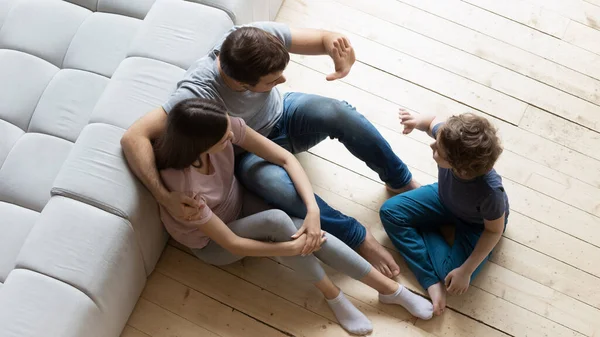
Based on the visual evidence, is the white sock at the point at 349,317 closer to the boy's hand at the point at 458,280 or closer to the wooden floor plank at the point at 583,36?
the boy's hand at the point at 458,280

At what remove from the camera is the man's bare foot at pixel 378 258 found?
206 centimetres

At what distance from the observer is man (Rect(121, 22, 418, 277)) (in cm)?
166

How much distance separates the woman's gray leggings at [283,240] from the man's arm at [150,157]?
8.7 inches

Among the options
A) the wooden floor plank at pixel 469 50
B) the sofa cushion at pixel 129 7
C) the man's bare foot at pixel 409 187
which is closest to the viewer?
the sofa cushion at pixel 129 7

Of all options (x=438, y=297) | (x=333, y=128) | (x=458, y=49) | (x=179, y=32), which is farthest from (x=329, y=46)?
(x=438, y=297)

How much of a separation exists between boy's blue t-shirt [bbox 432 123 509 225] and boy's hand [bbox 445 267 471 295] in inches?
6.7

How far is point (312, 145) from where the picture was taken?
6.86 ft

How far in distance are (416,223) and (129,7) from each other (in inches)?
47.5

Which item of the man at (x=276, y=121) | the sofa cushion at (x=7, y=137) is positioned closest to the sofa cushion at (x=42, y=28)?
the sofa cushion at (x=7, y=137)

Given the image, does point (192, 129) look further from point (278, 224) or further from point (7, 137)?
point (7, 137)

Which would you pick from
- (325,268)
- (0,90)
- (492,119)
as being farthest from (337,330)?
(0,90)

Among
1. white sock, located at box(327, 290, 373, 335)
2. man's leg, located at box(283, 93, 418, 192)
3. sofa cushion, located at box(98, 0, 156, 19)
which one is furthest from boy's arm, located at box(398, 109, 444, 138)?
sofa cushion, located at box(98, 0, 156, 19)

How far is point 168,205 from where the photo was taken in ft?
5.58

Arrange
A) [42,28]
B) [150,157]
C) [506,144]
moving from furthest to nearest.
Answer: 1. [506,144]
2. [42,28]
3. [150,157]
